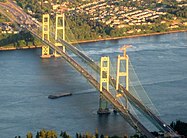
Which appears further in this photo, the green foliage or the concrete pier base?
the green foliage

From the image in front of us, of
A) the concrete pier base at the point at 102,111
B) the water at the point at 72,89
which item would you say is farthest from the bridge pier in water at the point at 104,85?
the water at the point at 72,89

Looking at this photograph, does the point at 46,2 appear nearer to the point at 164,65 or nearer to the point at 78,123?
the point at 164,65

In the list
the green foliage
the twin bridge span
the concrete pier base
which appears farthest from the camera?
the green foliage

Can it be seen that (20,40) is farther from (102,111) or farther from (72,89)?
(102,111)

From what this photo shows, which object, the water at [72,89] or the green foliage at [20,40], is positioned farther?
the green foliage at [20,40]

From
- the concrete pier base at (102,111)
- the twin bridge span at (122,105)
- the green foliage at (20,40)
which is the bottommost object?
the concrete pier base at (102,111)

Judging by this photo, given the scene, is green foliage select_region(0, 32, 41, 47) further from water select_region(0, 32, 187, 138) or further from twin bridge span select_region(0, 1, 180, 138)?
twin bridge span select_region(0, 1, 180, 138)

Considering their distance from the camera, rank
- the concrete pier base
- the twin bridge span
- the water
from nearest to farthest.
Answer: the twin bridge span → the water → the concrete pier base

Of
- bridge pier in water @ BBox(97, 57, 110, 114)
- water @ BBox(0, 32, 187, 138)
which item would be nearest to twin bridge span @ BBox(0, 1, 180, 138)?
bridge pier in water @ BBox(97, 57, 110, 114)

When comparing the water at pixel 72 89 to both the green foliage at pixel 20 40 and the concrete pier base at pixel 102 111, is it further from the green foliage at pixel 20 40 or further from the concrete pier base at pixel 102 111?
the green foliage at pixel 20 40
